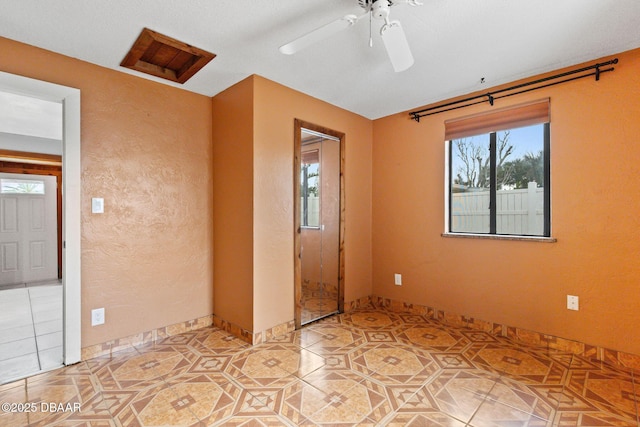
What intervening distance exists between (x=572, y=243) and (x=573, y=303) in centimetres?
49

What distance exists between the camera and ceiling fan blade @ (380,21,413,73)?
5.29ft

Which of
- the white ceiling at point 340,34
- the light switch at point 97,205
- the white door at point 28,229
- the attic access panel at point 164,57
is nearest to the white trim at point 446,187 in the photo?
the white ceiling at point 340,34

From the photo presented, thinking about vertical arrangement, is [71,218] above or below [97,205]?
below

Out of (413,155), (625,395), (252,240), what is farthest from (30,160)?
(625,395)

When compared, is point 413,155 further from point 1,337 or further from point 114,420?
point 1,337

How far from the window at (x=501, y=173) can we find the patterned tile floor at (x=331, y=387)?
113cm

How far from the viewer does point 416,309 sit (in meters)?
3.47

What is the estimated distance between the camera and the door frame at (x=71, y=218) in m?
2.29

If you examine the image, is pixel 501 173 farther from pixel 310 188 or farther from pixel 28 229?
pixel 28 229

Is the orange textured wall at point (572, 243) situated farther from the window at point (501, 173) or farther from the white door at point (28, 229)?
the white door at point (28, 229)

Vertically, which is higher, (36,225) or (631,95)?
(631,95)

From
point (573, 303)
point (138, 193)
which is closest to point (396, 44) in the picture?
point (138, 193)

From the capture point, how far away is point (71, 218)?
2.32m

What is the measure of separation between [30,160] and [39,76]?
4088mm
